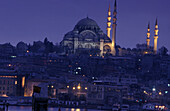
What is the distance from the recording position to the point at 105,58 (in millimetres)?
108625

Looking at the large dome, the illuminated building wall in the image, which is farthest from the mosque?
the illuminated building wall

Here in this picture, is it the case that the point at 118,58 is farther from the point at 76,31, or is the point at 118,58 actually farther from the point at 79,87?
the point at 79,87

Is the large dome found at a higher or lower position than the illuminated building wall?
higher

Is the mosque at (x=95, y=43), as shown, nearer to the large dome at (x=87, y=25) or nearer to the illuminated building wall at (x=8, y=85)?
the large dome at (x=87, y=25)

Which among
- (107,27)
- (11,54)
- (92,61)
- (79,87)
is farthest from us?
(107,27)

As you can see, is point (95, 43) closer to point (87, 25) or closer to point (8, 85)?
point (87, 25)

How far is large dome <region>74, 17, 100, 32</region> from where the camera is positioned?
126838 millimetres

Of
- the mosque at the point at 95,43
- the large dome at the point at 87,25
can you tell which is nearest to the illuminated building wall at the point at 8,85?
the mosque at the point at 95,43

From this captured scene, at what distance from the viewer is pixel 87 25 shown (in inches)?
5005

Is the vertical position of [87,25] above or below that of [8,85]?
above

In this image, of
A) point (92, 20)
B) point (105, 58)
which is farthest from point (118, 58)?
point (92, 20)

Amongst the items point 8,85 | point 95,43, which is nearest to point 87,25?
point 95,43

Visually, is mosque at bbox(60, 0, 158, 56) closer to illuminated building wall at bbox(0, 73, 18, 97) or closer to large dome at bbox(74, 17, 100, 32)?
large dome at bbox(74, 17, 100, 32)

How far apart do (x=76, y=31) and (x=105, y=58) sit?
1771cm
